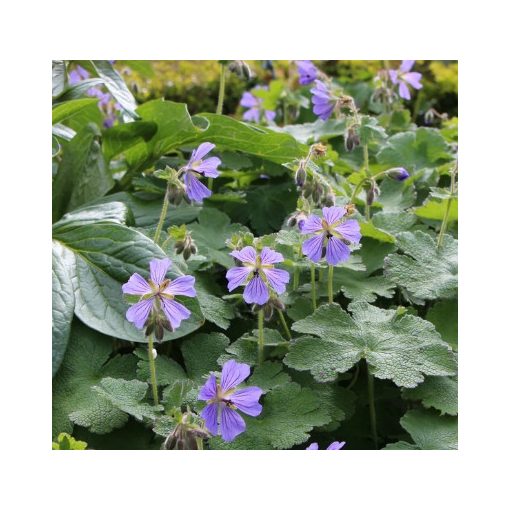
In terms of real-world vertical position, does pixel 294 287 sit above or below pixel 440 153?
below

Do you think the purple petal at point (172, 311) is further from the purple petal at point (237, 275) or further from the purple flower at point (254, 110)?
the purple flower at point (254, 110)

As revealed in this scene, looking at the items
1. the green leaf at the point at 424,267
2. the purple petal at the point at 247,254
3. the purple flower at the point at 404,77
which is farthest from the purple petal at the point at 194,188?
the purple flower at the point at 404,77

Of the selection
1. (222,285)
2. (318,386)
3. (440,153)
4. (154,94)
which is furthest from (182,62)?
(318,386)

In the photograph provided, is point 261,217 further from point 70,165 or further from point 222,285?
point 70,165

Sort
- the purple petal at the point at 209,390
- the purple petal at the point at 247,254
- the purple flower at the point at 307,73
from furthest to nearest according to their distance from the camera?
the purple flower at the point at 307,73, the purple petal at the point at 247,254, the purple petal at the point at 209,390

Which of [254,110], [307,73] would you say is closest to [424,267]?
[307,73]

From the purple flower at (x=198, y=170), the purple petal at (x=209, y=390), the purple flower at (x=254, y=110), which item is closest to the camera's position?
the purple petal at (x=209, y=390)
